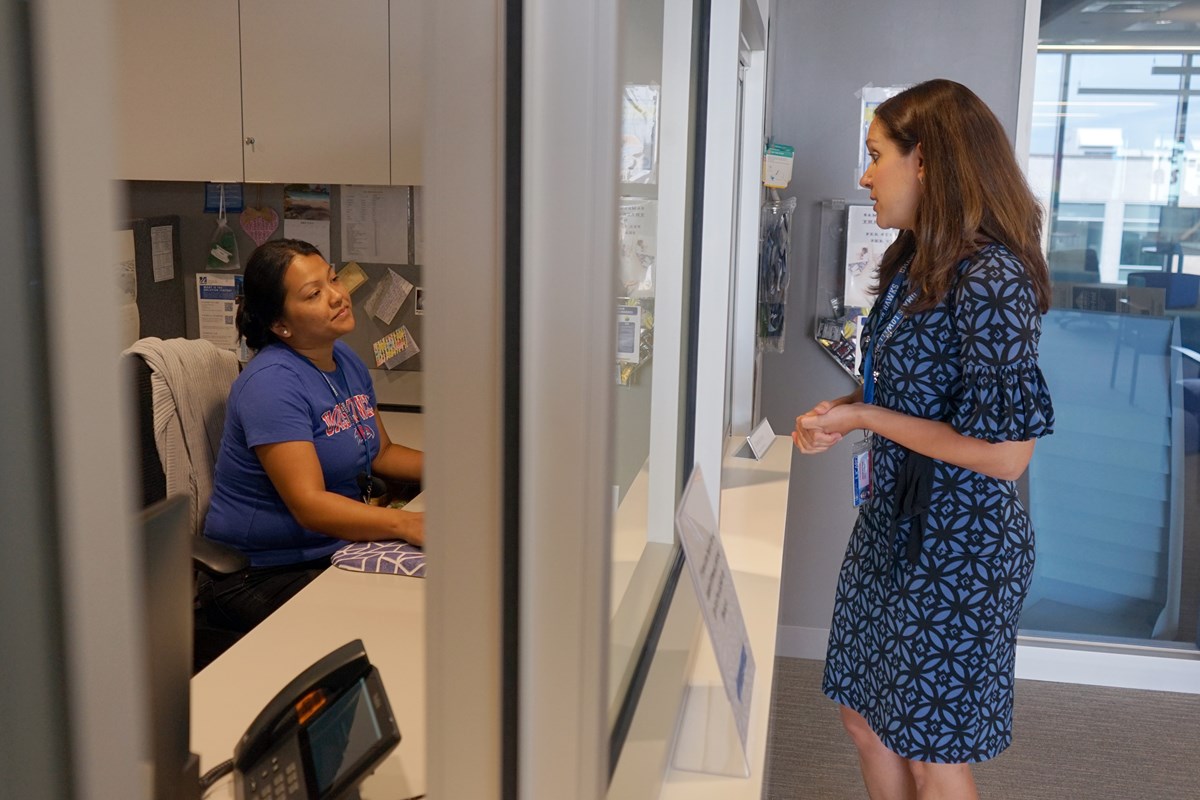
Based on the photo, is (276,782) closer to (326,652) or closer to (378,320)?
(326,652)

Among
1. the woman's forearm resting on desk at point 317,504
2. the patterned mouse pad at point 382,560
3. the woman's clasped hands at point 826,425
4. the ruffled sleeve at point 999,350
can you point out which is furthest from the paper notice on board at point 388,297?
the ruffled sleeve at point 999,350

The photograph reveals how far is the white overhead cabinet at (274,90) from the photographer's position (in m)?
3.30

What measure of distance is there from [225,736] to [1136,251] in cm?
312

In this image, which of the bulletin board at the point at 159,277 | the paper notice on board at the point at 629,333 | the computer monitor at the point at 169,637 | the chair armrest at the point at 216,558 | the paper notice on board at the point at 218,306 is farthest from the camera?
the paper notice on board at the point at 218,306

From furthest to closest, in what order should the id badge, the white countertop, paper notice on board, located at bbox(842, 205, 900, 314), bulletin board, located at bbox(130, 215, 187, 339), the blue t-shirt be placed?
bulletin board, located at bbox(130, 215, 187, 339) < paper notice on board, located at bbox(842, 205, 900, 314) < the blue t-shirt < the id badge < the white countertop

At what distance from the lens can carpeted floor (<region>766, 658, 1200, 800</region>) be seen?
9.40ft

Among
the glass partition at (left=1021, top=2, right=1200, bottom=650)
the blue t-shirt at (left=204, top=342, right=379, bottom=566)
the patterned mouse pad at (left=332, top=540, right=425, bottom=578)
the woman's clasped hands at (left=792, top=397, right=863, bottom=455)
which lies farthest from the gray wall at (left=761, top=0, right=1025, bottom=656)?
the patterned mouse pad at (left=332, top=540, right=425, bottom=578)

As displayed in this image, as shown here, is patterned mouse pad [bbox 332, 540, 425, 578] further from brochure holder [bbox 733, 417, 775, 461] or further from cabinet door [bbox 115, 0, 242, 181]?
cabinet door [bbox 115, 0, 242, 181]

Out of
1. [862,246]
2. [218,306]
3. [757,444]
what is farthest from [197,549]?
[862,246]

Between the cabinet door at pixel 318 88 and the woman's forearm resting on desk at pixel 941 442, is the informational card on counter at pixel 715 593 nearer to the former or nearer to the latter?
the woman's forearm resting on desk at pixel 941 442

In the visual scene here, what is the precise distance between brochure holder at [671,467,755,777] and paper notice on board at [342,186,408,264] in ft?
8.42

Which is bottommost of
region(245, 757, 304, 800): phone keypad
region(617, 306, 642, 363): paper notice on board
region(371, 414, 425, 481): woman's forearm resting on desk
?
region(371, 414, 425, 481): woman's forearm resting on desk

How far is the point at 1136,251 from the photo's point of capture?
3404mm

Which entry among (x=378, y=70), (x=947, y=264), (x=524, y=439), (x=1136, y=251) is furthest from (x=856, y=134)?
(x=524, y=439)
